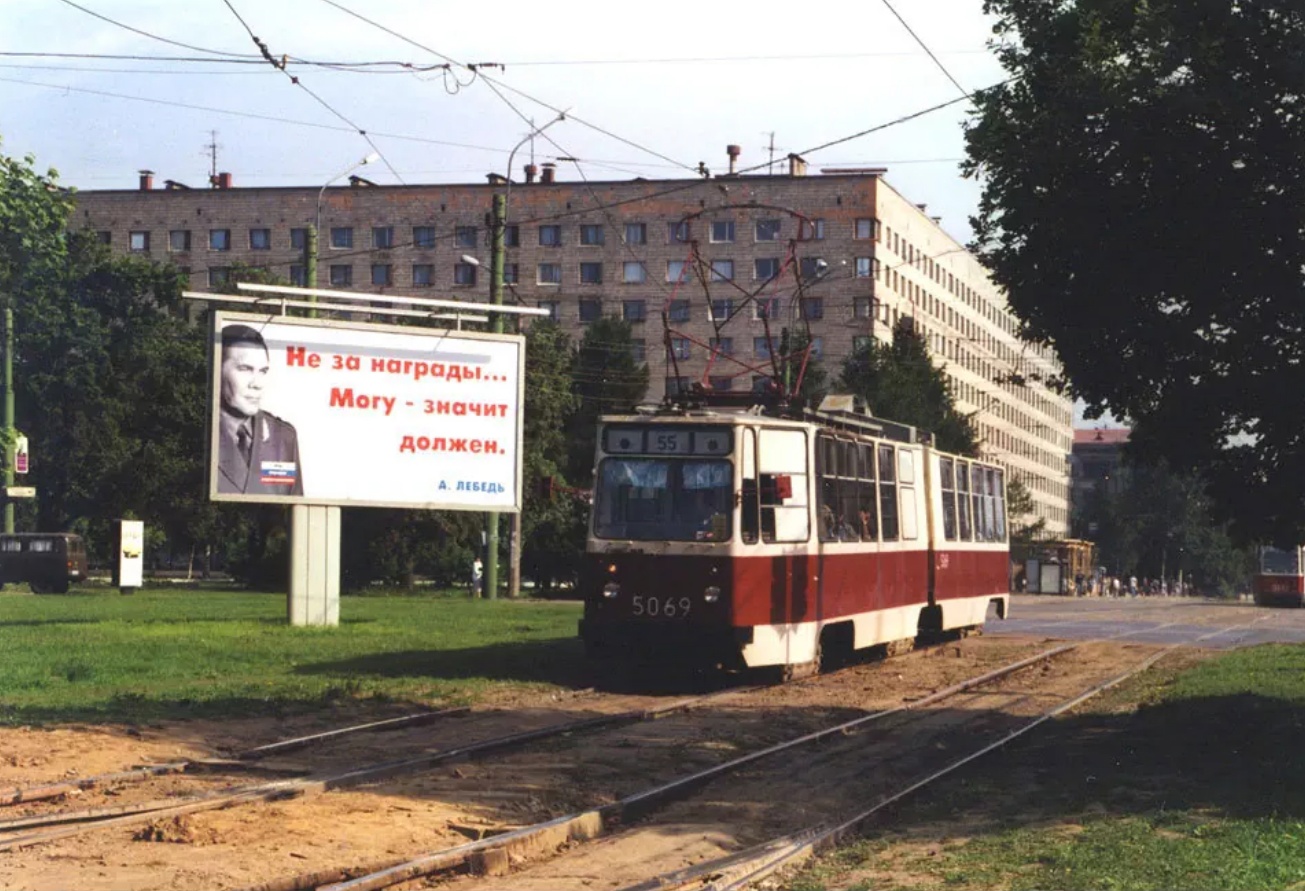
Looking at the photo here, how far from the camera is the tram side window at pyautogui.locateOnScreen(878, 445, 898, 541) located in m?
22.9

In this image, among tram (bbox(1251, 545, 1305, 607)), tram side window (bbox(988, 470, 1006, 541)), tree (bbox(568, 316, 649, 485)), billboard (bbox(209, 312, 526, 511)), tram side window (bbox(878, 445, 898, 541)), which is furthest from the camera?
tree (bbox(568, 316, 649, 485))

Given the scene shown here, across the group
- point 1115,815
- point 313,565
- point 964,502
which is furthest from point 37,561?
point 1115,815

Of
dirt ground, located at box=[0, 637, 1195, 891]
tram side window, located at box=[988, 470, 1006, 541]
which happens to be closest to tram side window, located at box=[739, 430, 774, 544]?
dirt ground, located at box=[0, 637, 1195, 891]

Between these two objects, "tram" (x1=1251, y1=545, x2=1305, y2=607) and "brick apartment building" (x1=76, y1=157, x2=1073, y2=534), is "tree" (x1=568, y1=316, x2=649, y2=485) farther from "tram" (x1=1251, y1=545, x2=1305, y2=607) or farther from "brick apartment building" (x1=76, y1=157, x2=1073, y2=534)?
"tram" (x1=1251, y1=545, x2=1305, y2=607)

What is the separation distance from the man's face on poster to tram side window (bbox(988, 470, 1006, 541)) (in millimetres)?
12464

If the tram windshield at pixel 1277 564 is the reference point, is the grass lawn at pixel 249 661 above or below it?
below

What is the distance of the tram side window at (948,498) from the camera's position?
2647 cm

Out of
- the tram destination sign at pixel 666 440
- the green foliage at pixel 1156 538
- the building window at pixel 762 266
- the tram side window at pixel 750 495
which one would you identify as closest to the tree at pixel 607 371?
the building window at pixel 762 266

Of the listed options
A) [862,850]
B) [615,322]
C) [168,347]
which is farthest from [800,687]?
[615,322]

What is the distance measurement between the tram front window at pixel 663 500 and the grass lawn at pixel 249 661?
195 centimetres

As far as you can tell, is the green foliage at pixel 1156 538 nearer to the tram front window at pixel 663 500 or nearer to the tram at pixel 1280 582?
the tram at pixel 1280 582

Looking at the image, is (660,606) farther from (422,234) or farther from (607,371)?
(422,234)

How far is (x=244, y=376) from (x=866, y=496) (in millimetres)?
9329

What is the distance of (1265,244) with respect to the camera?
1346cm
